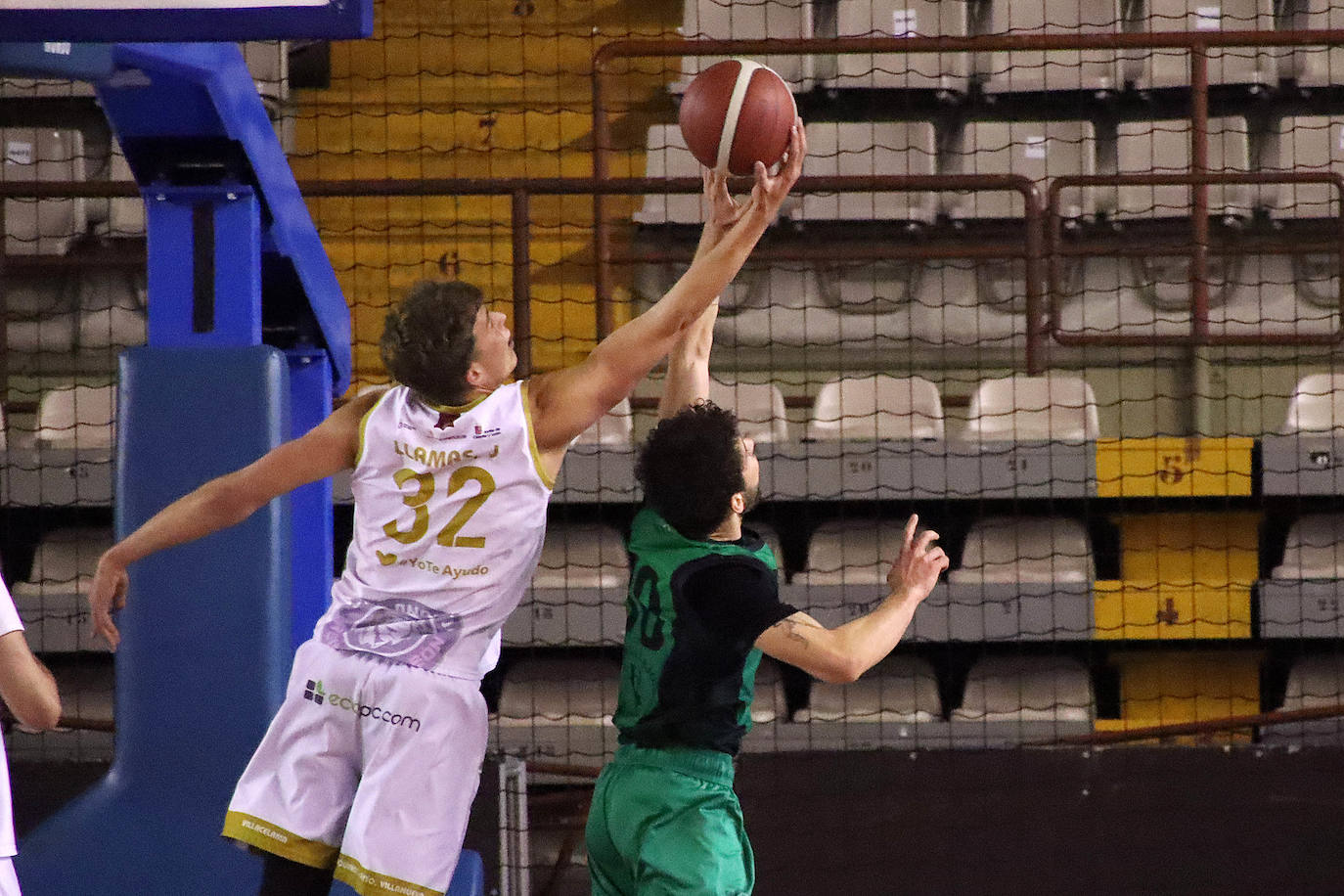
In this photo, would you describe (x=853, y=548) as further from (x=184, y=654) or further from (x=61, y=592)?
(x=184, y=654)

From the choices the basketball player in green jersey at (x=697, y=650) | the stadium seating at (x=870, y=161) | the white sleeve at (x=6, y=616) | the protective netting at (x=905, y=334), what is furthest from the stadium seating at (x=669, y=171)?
the white sleeve at (x=6, y=616)

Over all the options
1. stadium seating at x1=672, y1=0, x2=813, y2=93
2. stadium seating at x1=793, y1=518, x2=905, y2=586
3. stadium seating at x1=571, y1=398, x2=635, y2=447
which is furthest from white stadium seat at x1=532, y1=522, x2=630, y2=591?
stadium seating at x1=672, y1=0, x2=813, y2=93

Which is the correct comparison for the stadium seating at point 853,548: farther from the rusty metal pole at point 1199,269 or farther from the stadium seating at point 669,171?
the stadium seating at point 669,171

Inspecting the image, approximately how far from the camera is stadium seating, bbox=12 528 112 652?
5.30 meters

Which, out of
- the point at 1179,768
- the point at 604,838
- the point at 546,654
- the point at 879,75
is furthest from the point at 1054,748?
the point at 879,75

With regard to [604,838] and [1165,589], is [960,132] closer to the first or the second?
[1165,589]

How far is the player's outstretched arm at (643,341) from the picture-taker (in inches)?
85.0

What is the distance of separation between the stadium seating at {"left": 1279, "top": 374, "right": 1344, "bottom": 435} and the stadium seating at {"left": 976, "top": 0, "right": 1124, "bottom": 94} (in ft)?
6.58

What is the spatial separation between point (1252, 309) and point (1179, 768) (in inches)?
144

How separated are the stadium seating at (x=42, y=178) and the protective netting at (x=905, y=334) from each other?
0.06ft

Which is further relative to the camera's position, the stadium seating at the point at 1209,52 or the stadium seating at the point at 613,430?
the stadium seating at the point at 1209,52

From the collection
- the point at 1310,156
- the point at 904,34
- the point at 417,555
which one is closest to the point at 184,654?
the point at 417,555

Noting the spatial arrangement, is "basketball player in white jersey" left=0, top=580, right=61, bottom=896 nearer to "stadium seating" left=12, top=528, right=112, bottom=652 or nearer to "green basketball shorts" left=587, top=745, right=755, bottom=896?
"green basketball shorts" left=587, top=745, right=755, bottom=896

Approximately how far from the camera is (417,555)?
86.3 inches
